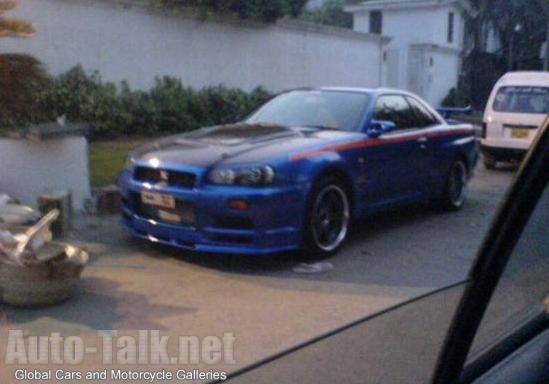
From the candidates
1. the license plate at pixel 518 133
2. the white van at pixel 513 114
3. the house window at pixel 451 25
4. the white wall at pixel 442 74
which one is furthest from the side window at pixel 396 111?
the house window at pixel 451 25

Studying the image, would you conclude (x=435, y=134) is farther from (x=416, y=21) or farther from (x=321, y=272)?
(x=416, y=21)

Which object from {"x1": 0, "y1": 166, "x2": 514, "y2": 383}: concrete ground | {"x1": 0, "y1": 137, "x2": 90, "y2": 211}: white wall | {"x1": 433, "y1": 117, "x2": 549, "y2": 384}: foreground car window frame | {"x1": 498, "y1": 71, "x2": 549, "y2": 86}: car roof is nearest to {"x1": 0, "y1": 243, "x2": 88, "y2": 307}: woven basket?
{"x1": 0, "y1": 166, "x2": 514, "y2": 383}: concrete ground

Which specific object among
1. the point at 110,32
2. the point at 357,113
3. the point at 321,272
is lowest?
the point at 321,272

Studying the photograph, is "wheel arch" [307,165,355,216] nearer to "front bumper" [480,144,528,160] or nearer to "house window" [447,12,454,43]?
"front bumper" [480,144,528,160]

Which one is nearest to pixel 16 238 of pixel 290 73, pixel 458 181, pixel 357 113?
pixel 357 113

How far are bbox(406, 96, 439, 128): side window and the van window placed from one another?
167 inches

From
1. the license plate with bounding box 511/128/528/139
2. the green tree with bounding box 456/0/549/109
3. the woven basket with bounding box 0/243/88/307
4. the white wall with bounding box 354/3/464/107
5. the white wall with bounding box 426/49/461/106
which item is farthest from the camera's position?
the white wall with bounding box 426/49/461/106

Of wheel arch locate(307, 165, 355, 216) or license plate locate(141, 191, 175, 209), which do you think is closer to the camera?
license plate locate(141, 191, 175, 209)

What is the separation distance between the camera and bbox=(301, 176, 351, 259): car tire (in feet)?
22.7

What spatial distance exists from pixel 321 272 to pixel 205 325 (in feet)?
5.38

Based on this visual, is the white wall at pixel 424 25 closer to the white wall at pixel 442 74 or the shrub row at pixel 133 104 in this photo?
the white wall at pixel 442 74

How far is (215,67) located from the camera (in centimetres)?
1698

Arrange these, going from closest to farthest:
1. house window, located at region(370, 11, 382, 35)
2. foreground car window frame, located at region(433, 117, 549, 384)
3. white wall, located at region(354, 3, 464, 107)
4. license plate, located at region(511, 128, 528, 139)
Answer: foreground car window frame, located at region(433, 117, 549, 384) → license plate, located at region(511, 128, 528, 139) → white wall, located at region(354, 3, 464, 107) → house window, located at region(370, 11, 382, 35)

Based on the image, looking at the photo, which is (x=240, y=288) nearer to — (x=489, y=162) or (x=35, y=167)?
(x=35, y=167)
